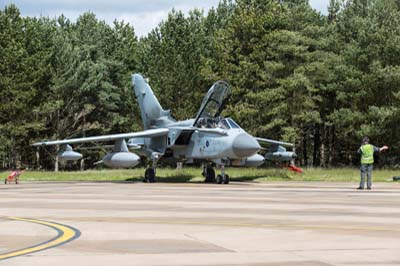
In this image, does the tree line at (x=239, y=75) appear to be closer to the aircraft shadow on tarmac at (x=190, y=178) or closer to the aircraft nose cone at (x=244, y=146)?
the aircraft shadow on tarmac at (x=190, y=178)

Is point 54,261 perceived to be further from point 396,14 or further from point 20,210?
point 396,14

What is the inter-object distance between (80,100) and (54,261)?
60795 mm

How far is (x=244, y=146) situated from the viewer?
2920 cm

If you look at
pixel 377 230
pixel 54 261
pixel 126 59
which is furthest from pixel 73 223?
pixel 126 59

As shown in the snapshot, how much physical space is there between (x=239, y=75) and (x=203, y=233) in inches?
1807

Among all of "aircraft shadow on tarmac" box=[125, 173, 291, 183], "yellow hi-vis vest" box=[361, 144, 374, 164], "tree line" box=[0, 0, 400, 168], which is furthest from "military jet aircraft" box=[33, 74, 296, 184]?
"tree line" box=[0, 0, 400, 168]

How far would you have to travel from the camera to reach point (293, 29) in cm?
5919

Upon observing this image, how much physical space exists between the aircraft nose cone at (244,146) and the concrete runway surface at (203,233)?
458 inches

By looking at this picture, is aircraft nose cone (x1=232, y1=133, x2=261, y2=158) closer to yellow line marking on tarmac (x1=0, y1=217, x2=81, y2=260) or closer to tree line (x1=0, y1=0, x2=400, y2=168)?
yellow line marking on tarmac (x1=0, y1=217, x2=81, y2=260)

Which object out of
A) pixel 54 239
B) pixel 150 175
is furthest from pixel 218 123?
pixel 54 239

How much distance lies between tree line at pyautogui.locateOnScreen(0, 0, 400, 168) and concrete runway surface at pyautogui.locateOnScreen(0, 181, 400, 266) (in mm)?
37791

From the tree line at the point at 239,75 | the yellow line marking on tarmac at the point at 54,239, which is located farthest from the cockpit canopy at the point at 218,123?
the tree line at the point at 239,75

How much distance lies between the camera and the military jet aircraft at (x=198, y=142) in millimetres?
30172

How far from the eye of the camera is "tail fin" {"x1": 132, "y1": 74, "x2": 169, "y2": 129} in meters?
36.9
